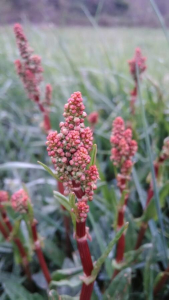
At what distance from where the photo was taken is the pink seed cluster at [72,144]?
0.54 meters

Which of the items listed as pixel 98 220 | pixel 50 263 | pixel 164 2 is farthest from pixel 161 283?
pixel 164 2

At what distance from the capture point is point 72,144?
0.54 m

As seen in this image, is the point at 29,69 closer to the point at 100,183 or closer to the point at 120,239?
the point at 100,183

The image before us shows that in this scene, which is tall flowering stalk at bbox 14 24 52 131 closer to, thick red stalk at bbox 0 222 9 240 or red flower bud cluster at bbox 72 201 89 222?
thick red stalk at bbox 0 222 9 240

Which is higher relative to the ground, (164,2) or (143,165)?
(164,2)

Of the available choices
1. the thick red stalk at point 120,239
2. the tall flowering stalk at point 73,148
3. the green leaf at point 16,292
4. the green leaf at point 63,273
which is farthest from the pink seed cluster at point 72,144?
the green leaf at point 16,292

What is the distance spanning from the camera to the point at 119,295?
34.8 inches


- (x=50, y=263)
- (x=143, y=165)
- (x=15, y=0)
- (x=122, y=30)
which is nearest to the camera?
(x=50, y=263)

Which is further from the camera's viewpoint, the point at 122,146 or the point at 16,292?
the point at 16,292

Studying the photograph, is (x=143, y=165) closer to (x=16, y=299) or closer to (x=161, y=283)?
(x=161, y=283)

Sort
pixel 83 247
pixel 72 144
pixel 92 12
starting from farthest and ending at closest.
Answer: pixel 92 12, pixel 83 247, pixel 72 144

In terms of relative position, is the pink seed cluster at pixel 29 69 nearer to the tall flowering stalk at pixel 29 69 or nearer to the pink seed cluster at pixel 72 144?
the tall flowering stalk at pixel 29 69

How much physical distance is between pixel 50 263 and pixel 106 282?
31cm

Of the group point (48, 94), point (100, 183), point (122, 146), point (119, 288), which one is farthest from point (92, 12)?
point (119, 288)
